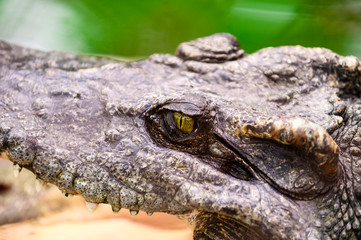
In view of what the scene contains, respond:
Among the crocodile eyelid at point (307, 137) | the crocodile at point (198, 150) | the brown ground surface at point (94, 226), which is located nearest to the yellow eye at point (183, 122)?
the crocodile at point (198, 150)

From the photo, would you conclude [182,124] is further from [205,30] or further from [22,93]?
[205,30]

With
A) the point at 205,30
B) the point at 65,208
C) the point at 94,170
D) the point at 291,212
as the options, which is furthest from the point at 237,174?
the point at 205,30

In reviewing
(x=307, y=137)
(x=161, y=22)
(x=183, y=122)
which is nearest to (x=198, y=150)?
(x=183, y=122)

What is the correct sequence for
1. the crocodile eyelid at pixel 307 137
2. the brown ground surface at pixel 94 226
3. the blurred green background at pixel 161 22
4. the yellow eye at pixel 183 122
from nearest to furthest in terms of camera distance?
the crocodile eyelid at pixel 307 137 < the yellow eye at pixel 183 122 < the brown ground surface at pixel 94 226 < the blurred green background at pixel 161 22

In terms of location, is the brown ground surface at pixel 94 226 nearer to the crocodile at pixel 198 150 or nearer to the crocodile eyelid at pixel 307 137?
the crocodile at pixel 198 150

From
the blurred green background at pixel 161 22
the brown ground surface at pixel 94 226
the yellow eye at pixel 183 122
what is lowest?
the brown ground surface at pixel 94 226

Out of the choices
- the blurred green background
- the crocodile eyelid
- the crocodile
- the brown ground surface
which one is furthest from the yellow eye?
the blurred green background

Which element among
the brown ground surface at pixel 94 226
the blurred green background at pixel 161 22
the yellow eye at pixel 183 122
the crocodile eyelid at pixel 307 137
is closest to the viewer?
the crocodile eyelid at pixel 307 137

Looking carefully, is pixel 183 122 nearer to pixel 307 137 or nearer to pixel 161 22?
pixel 307 137
